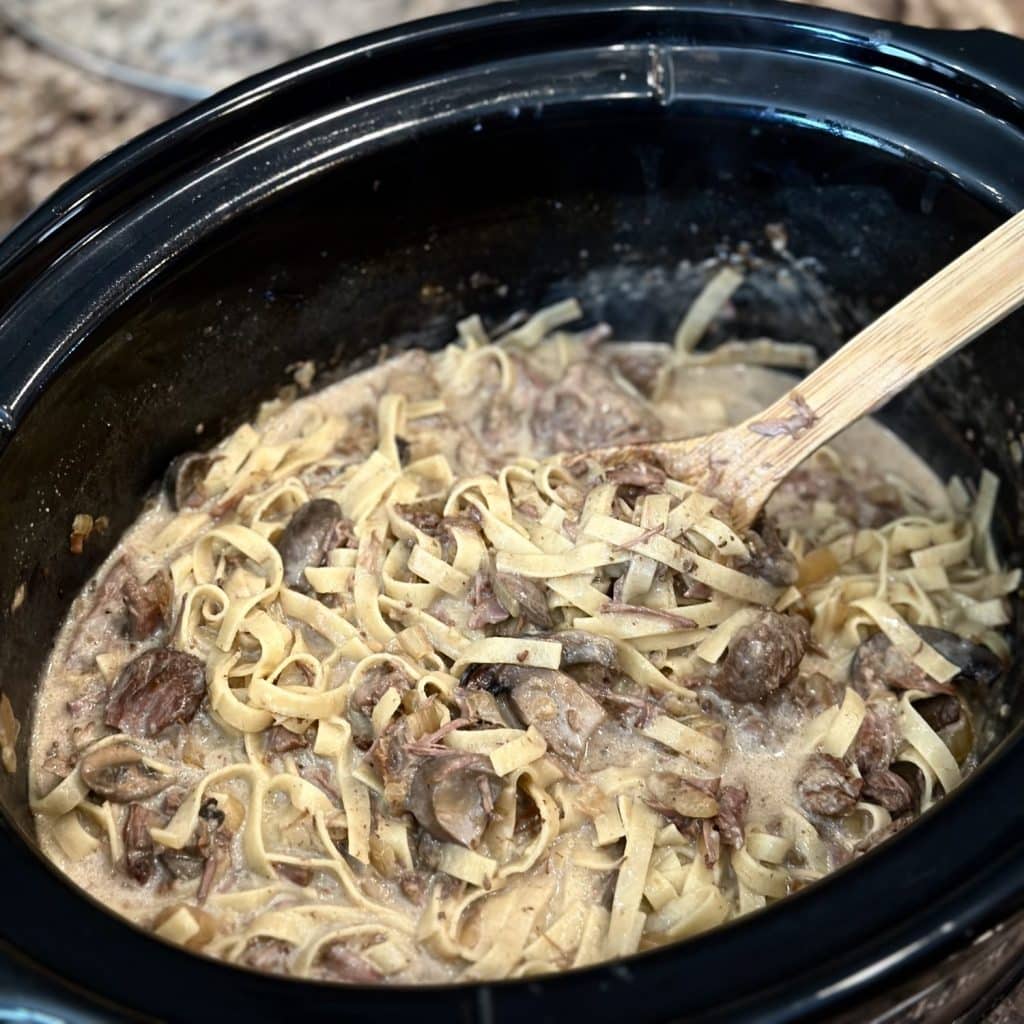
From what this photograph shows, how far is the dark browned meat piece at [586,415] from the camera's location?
10.6ft

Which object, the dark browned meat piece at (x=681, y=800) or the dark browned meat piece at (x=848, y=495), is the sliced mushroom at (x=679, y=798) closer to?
the dark browned meat piece at (x=681, y=800)

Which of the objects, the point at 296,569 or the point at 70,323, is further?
the point at 296,569

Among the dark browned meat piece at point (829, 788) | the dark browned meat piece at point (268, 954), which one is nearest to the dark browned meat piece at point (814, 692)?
the dark browned meat piece at point (829, 788)

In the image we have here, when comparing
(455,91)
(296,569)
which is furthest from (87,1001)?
(455,91)

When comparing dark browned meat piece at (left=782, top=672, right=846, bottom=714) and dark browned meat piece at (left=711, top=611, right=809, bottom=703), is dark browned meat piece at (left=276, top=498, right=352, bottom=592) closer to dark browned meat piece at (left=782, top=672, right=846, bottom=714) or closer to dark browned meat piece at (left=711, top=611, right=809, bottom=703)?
dark browned meat piece at (left=711, top=611, right=809, bottom=703)

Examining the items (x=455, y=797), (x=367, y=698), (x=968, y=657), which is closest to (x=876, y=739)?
(x=968, y=657)

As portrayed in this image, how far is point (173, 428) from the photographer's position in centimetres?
296

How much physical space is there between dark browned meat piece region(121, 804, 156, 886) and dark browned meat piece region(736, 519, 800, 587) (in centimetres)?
136

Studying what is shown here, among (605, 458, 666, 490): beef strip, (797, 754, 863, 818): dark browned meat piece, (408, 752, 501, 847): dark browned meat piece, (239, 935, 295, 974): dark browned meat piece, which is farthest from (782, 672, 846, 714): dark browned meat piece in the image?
(239, 935, 295, 974): dark browned meat piece

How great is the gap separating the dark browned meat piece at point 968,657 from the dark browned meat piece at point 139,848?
1.70m

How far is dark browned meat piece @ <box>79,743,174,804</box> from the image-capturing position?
246 centimetres

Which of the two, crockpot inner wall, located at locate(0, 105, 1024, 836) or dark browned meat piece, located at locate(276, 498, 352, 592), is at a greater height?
crockpot inner wall, located at locate(0, 105, 1024, 836)

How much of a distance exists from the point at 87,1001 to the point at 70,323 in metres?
1.38

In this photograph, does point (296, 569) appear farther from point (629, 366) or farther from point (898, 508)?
point (898, 508)
